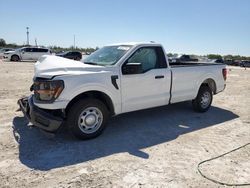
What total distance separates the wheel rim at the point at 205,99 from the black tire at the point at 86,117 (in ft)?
10.7

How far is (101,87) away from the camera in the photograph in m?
5.15

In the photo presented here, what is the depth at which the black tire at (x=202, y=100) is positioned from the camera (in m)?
7.39

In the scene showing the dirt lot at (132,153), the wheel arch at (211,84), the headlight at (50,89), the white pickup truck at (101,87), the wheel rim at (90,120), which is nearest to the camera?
the dirt lot at (132,153)

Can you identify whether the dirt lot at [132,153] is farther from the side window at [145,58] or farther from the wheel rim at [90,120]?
the side window at [145,58]

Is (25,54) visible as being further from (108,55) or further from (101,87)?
(101,87)

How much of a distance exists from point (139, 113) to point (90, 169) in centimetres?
335

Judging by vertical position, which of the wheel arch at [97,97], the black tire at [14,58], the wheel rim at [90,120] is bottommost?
the wheel rim at [90,120]

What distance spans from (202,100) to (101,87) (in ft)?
11.4

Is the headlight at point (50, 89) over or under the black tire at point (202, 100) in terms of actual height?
over

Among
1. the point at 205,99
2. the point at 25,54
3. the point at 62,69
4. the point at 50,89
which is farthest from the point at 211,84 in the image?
the point at 25,54

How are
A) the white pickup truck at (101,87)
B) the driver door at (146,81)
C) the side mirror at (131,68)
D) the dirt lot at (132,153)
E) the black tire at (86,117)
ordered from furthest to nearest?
the driver door at (146,81) → the side mirror at (131,68) → the black tire at (86,117) → the white pickup truck at (101,87) → the dirt lot at (132,153)

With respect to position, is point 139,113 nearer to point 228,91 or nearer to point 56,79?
point 56,79

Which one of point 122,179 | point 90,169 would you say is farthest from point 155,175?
point 90,169

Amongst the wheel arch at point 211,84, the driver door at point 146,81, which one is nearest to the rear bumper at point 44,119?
the driver door at point 146,81
